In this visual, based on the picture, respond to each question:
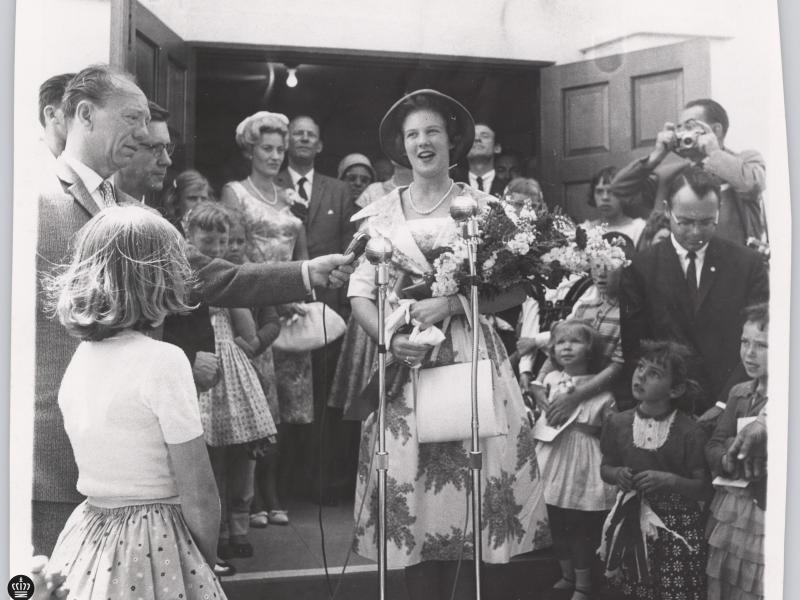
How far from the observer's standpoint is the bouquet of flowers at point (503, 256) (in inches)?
134

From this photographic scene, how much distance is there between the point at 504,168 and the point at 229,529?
171 centimetres

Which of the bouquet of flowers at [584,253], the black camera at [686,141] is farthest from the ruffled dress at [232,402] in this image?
the black camera at [686,141]

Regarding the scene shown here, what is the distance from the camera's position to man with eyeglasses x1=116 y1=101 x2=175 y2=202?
344 cm

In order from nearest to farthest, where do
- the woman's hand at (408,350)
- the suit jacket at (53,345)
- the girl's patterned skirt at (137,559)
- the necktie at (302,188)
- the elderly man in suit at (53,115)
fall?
the girl's patterned skirt at (137,559), the suit jacket at (53,345), the elderly man in suit at (53,115), the woman's hand at (408,350), the necktie at (302,188)

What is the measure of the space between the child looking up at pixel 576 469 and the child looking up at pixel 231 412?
1100 millimetres

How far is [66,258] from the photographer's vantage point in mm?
3260

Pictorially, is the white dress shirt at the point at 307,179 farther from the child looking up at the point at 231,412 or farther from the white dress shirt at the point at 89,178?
the white dress shirt at the point at 89,178

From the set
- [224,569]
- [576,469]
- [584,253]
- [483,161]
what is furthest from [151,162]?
[576,469]

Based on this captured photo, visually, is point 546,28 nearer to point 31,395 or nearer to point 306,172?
point 306,172

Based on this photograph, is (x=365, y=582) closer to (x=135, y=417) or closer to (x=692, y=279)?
(x=135, y=417)

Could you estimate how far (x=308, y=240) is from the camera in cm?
368

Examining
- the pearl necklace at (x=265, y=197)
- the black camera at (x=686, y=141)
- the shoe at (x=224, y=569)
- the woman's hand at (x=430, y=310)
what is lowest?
the shoe at (x=224, y=569)

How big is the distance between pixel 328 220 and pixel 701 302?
4.88 ft

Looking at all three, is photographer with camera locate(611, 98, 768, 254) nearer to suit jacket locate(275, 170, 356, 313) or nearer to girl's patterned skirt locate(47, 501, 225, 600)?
suit jacket locate(275, 170, 356, 313)
